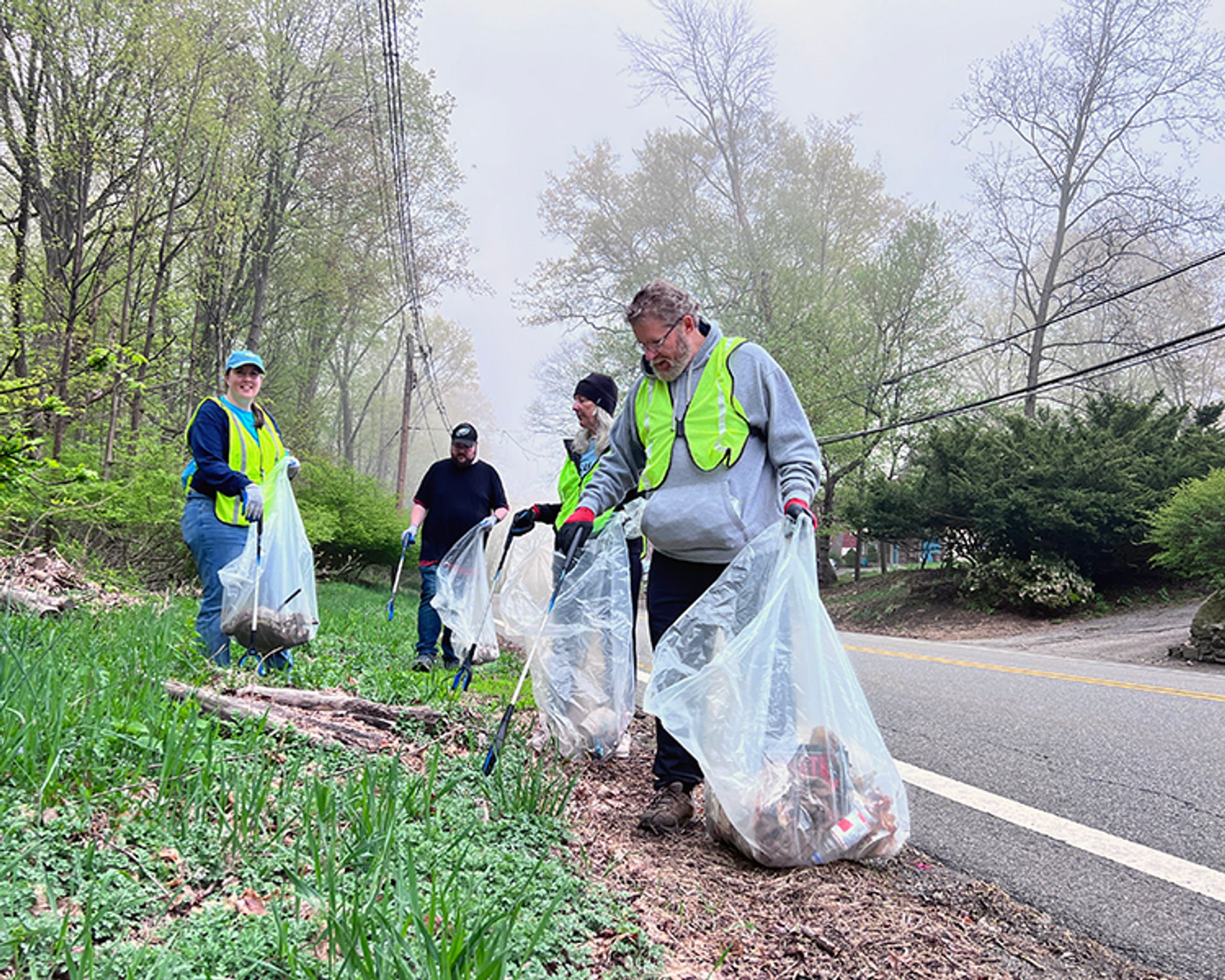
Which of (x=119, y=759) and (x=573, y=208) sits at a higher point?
(x=573, y=208)

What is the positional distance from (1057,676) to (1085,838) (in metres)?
4.56

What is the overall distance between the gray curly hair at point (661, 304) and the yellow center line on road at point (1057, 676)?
4799 millimetres

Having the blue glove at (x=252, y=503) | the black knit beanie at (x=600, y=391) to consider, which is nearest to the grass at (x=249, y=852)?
the blue glove at (x=252, y=503)

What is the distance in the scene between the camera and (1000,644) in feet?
39.0

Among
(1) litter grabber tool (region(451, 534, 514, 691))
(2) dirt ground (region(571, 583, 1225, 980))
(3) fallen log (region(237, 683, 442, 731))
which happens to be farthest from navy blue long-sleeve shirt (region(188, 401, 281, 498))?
(2) dirt ground (region(571, 583, 1225, 980))

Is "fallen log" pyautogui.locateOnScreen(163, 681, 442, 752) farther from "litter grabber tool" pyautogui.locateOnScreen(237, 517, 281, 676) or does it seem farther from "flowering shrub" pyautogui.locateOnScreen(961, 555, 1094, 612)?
"flowering shrub" pyautogui.locateOnScreen(961, 555, 1094, 612)

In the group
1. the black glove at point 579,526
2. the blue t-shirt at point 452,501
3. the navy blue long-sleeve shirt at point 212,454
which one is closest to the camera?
the black glove at point 579,526

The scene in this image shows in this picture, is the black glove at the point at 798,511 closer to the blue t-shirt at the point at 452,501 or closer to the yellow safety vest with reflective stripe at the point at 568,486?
the yellow safety vest with reflective stripe at the point at 568,486

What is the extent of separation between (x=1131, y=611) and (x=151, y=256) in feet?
49.8

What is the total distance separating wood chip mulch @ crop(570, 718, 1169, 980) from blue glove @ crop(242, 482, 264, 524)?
2097 mm

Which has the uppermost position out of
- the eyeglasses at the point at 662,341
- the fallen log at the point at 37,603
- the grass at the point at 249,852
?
the eyeglasses at the point at 662,341

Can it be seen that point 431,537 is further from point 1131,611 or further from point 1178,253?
point 1178,253

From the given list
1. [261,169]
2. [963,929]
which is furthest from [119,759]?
[261,169]

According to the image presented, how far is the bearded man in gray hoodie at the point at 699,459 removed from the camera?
2697 mm
